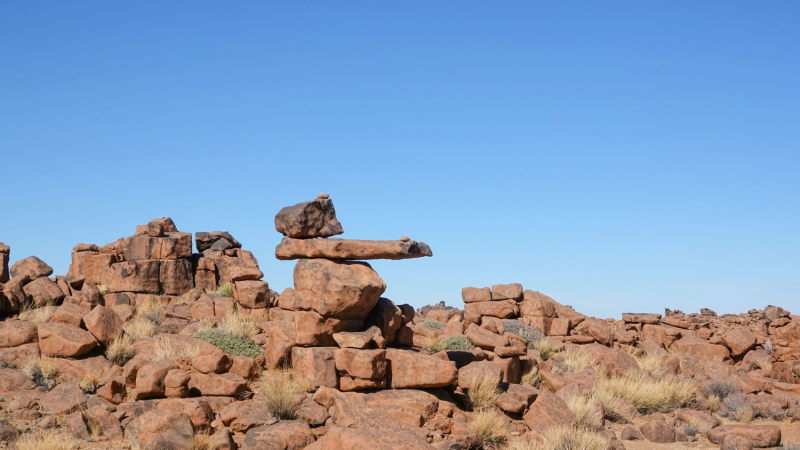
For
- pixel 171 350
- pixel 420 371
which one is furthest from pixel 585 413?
pixel 171 350

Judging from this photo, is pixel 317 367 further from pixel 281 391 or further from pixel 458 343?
pixel 458 343

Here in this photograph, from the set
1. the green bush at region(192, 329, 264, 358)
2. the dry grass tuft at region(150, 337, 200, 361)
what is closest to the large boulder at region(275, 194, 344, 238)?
the green bush at region(192, 329, 264, 358)

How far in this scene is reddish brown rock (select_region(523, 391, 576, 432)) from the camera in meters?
13.1

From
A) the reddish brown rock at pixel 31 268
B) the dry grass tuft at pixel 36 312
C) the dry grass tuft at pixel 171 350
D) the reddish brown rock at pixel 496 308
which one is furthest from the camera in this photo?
the reddish brown rock at pixel 31 268

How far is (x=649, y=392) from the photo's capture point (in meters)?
15.9

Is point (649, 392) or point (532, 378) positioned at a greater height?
point (532, 378)

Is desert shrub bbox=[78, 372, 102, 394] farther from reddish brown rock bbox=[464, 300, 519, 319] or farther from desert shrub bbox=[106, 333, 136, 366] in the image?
reddish brown rock bbox=[464, 300, 519, 319]

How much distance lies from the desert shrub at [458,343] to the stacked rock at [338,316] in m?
3.80

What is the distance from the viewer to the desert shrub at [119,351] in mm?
14812

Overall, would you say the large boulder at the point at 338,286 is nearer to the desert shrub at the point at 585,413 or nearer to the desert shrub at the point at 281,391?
the desert shrub at the point at 281,391

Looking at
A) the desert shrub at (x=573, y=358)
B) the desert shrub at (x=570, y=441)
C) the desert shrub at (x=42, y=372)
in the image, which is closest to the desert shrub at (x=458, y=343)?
the desert shrub at (x=573, y=358)

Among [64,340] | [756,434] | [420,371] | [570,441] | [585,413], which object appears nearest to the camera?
[570,441]

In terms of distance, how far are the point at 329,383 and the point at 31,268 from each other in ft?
52.5

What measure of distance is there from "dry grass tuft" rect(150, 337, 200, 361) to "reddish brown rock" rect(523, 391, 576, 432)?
23.1ft
